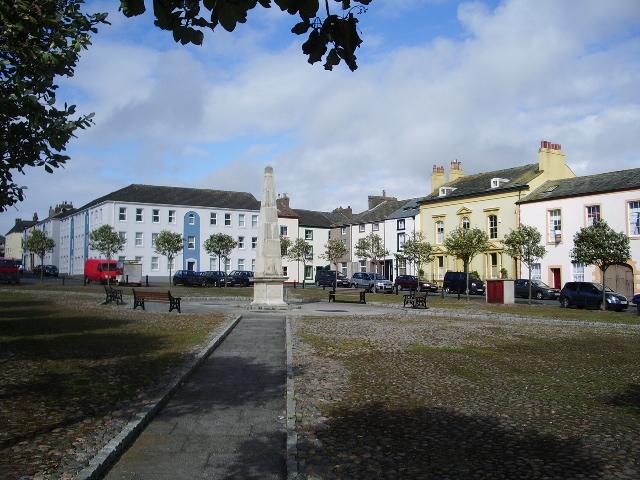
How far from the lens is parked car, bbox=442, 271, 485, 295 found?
49.0 meters

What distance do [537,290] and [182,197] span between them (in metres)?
49.6

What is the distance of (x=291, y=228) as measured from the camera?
265 ft

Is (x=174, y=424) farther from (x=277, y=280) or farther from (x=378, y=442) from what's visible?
(x=277, y=280)

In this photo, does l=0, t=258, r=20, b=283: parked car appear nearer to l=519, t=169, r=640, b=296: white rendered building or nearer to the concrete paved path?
l=519, t=169, r=640, b=296: white rendered building

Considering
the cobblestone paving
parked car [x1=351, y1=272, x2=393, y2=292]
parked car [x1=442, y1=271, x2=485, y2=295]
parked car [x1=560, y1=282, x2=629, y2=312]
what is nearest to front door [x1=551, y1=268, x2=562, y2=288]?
parked car [x1=442, y1=271, x2=485, y2=295]

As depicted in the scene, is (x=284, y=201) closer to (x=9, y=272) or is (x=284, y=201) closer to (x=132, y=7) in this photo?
(x=9, y=272)

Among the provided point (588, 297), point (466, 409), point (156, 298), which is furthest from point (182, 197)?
point (466, 409)

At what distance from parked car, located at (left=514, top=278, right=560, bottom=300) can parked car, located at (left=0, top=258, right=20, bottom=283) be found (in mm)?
44531

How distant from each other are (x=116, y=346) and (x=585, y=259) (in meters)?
28.6

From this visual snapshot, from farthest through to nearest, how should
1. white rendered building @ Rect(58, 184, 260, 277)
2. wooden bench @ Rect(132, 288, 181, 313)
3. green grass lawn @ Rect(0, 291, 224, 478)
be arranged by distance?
white rendered building @ Rect(58, 184, 260, 277)
wooden bench @ Rect(132, 288, 181, 313)
green grass lawn @ Rect(0, 291, 224, 478)

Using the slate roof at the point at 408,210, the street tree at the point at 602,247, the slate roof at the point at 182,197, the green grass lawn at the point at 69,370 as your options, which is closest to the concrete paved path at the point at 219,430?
the green grass lawn at the point at 69,370

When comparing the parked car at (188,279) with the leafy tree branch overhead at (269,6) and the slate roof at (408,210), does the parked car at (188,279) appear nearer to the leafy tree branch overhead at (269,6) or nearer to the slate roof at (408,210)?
the slate roof at (408,210)

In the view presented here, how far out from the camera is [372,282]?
5506 centimetres

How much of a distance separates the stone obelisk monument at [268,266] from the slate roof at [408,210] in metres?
37.5
